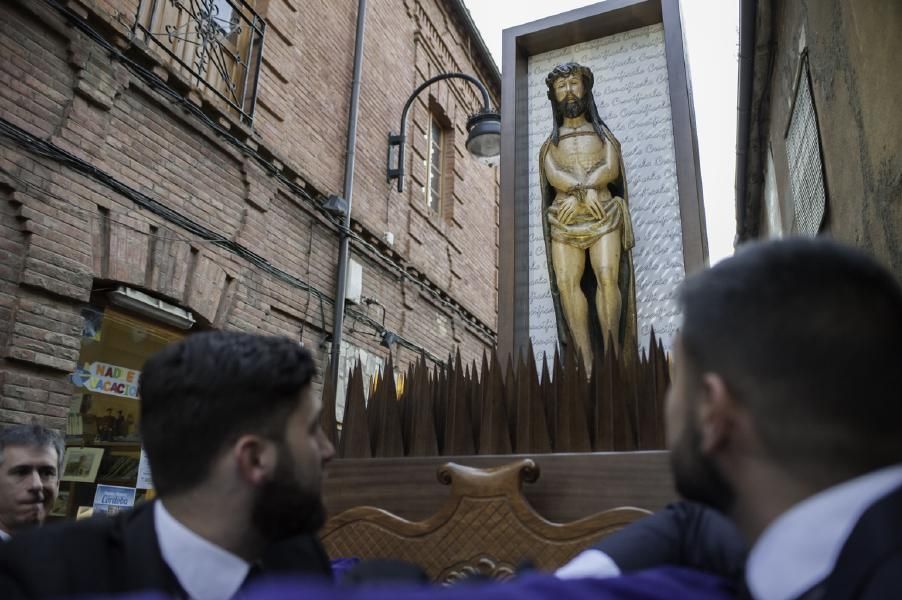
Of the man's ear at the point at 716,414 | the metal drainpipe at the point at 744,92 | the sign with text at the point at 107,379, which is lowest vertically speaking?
the man's ear at the point at 716,414

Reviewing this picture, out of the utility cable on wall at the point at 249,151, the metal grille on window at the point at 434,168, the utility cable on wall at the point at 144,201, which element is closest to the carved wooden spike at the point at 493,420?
the utility cable on wall at the point at 144,201

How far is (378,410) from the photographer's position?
97.7 inches

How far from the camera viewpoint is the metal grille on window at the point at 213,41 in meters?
5.72

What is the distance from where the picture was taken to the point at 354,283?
26.3 ft

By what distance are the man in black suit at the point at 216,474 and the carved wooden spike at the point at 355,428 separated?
50.8 inches

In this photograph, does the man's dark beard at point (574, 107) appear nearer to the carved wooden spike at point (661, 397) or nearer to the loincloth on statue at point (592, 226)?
the loincloth on statue at point (592, 226)

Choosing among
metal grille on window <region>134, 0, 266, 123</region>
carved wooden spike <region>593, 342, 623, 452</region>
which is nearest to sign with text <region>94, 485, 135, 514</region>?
Result: metal grille on window <region>134, 0, 266, 123</region>

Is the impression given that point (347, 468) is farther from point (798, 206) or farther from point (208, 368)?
point (798, 206)

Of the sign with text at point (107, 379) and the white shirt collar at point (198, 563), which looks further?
the sign with text at point (107, 379)

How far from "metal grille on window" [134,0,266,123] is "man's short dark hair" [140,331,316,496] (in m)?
5.10

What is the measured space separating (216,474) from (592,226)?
3.85 m

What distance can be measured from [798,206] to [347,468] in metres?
4.81

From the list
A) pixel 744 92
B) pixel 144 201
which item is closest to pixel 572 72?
pixel 744 92

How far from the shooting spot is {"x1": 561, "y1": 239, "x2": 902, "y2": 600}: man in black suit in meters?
0.69
